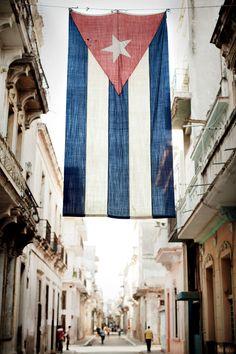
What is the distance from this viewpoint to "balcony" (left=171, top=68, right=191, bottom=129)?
744 inches

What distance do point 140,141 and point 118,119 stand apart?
27.5 inches

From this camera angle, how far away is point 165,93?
1232cm

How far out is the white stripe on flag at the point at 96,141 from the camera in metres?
12.0

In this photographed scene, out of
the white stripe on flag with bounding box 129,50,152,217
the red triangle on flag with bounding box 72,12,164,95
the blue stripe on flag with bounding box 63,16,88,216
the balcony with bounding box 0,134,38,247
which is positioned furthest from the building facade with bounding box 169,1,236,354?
the balcony with bounding box 0,134,38,247

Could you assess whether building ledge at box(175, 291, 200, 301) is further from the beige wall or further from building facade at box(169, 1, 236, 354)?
the beige wall

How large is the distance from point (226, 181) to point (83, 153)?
3387 millimetres

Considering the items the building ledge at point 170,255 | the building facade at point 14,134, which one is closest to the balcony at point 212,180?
the building facade at point 14,134

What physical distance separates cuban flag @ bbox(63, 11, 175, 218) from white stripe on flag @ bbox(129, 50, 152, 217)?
0.07ft

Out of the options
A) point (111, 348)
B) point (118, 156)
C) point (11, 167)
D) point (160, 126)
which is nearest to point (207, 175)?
point (160, 126)

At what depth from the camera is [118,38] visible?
40.3ft

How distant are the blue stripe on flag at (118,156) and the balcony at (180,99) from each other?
270 inches

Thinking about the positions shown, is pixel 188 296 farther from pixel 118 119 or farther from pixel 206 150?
pixel 118 119

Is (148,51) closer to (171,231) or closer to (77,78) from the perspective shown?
(77,78)

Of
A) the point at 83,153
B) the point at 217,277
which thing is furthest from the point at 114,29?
the point at 217,277
